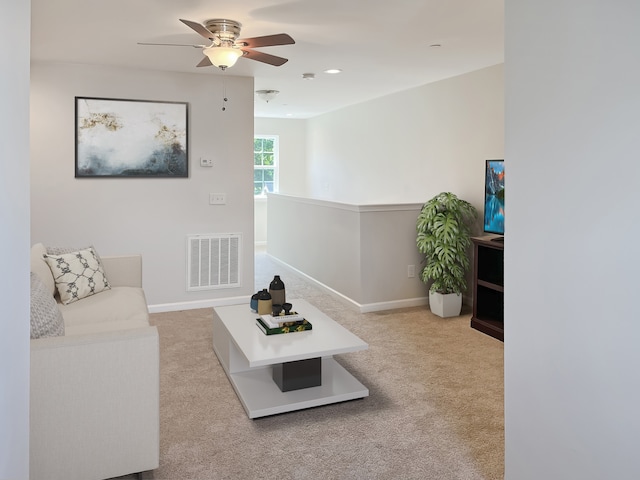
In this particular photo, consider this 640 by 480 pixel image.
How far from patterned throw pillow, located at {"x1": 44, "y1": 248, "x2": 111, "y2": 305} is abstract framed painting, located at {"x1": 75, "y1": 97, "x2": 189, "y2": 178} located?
4.17 ft

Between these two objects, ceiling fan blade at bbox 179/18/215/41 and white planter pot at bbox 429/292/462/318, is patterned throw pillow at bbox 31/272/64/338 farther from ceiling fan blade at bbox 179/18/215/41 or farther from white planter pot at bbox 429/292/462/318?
white planter pot at bbox 429/292/462/318

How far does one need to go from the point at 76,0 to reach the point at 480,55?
2968mm

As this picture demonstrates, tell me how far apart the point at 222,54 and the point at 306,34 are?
64 cm

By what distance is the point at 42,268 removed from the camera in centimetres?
331

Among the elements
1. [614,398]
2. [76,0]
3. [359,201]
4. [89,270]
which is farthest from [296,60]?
[614,398]

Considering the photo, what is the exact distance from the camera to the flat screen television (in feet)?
13.5

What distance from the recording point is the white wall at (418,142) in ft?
15.5

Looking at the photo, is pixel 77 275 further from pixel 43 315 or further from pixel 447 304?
pixel 447 304

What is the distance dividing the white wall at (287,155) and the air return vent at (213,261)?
12.9ft

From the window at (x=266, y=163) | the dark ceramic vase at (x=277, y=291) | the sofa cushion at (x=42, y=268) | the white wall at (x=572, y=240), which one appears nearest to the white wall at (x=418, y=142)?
the window at (x=266, y=163)

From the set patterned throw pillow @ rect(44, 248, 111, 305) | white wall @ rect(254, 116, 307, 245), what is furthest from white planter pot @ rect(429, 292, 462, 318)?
white wall @ rect(254, 116, 307, 245)

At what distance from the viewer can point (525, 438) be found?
1.89m

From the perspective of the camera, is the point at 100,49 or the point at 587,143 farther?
the point at 100,49

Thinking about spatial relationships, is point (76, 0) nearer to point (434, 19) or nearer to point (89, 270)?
point (89, 270)
